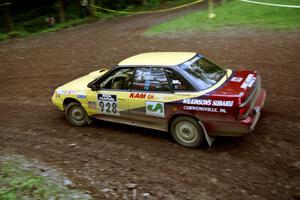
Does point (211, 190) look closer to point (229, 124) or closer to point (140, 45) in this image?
point (229, 124)

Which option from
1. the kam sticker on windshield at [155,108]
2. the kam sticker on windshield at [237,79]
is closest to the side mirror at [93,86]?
the kam sticker on windshield at [155,108]

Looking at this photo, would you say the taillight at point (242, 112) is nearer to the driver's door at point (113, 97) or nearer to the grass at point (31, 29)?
the driver's door at point (113, 97)

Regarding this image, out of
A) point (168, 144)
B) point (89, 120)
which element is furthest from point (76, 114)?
point (168, 144)

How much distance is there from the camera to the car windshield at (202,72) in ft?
20.4

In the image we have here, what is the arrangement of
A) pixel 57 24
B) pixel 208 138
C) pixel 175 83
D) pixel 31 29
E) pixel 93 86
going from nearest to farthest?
1. pixel 208 138
2. pixel 175 83
3. pixel 93 86
4. pixel 57 24
5. pixel 31 29

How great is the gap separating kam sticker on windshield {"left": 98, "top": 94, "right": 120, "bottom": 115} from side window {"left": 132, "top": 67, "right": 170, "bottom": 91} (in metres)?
0.56

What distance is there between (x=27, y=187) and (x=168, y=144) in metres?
2.68

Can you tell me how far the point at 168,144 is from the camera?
6.68m

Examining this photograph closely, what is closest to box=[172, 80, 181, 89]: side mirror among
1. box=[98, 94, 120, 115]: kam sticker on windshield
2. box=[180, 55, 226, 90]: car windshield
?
box=[180, 55, 226, 90]: car windshield

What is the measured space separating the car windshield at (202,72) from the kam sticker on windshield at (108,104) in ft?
5.21

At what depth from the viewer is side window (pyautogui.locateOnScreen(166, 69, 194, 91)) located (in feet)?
20.3

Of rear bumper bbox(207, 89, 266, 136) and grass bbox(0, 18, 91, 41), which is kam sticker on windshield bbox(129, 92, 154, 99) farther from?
grass bbox(0, 18, 91, 41)

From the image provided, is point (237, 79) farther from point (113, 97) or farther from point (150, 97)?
point (113, 97)

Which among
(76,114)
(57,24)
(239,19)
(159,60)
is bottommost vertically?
(76,114)
